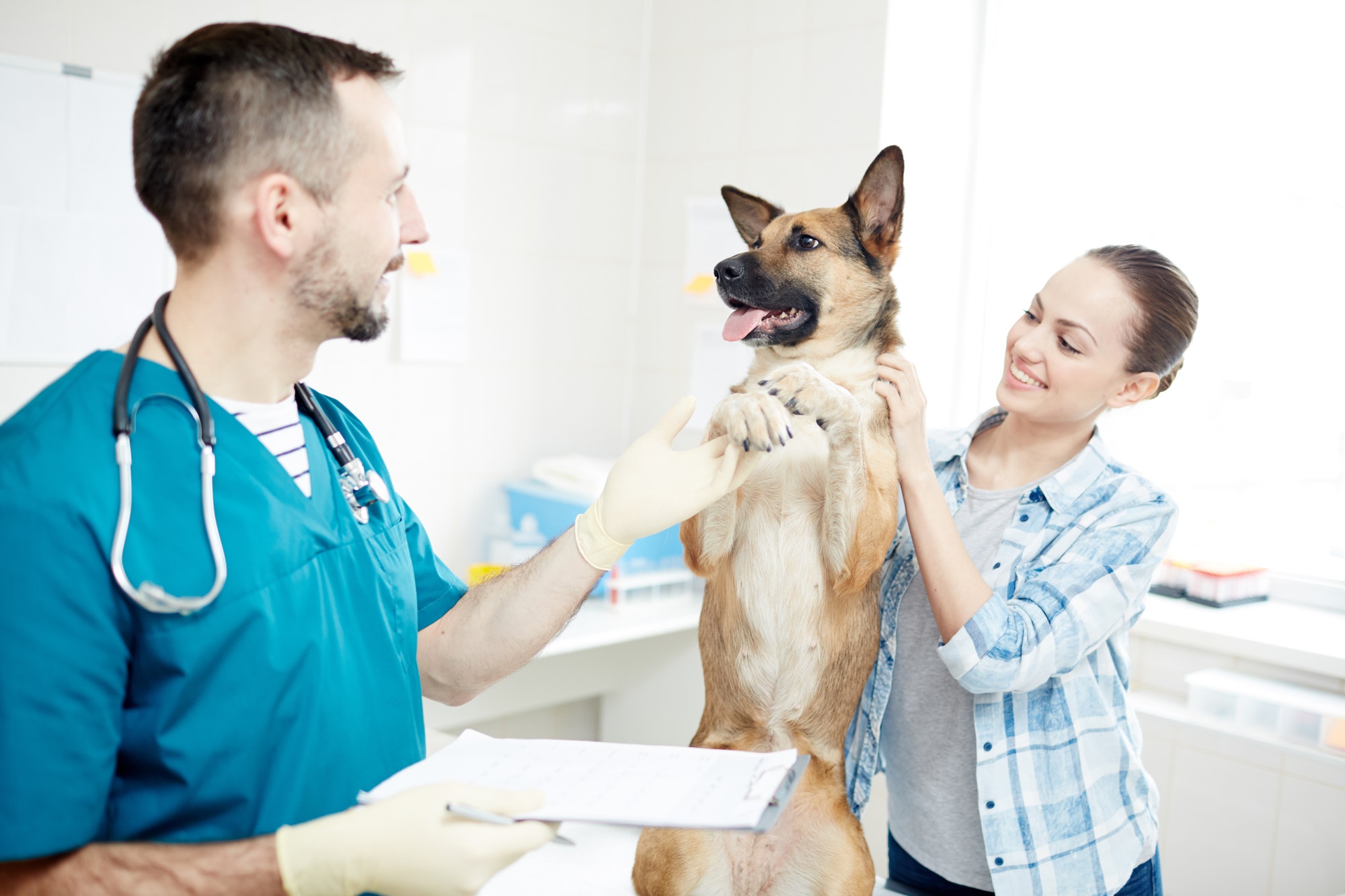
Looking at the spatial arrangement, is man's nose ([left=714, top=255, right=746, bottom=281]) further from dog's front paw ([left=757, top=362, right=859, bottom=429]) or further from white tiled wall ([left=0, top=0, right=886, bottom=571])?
white tiled wall ([left=0, top=0, right=886, bottom=571])

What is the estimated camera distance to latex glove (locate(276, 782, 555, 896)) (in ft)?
3.12

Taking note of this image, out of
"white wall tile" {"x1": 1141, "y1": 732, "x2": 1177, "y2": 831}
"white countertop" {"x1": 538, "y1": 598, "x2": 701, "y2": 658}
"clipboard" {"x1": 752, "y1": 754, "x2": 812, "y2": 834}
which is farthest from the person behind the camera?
"white countertop" {"x1": 538, "y1": 598, "x2": 701, "y2": 658}

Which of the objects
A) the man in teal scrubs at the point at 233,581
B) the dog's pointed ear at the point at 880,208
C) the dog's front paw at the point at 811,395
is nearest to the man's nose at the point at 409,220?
the man in teal scrubs at the point at 233,581

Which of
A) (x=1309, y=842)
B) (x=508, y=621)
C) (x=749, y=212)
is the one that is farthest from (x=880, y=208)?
(x=1309, y=842)

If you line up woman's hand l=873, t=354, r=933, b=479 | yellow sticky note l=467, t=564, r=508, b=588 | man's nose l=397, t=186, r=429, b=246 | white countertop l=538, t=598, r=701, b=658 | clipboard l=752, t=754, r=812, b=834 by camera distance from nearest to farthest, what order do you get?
1. clipboard l=752, t=754, r=812, b=834
2. man's nose l=397, t=186, r=429, b=246
3. woman's hand l=873, t=354, r=933, b=479
4. white countertop l=538, t=598, r=701, b=658
5. yellow sticky note l=467, t=564, r=508, b=588

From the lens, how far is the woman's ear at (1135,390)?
1557 mm

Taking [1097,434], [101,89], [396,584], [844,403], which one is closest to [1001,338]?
[1097,434]

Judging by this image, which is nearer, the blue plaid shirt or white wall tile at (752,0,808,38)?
the blue plaid shirt

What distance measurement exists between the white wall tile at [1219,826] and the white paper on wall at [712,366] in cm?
169

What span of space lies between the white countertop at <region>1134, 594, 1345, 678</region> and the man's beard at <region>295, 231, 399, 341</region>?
7.10 feet

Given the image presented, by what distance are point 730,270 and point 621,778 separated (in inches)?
38.1

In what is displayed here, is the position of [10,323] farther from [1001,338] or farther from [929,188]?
[1001,338]

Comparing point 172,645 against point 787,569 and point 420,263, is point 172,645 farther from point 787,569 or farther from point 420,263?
point 420,263

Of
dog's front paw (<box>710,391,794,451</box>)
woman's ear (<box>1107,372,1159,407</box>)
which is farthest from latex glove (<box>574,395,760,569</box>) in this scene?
woman's ear (<box>1107,372,1159,407</box>)
